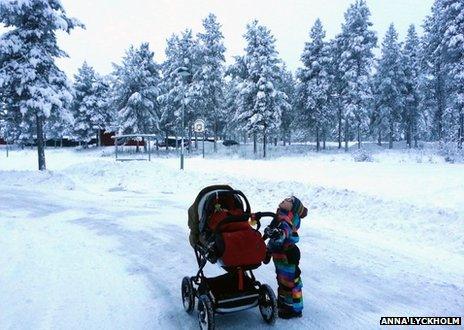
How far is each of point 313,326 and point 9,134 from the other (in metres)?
77.1

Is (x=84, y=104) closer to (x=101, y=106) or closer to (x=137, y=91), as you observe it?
(x=101, y=106)

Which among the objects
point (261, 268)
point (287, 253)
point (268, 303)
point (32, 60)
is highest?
point (32, 60)

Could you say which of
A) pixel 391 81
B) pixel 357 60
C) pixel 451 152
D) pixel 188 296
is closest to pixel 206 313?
pixel 188 296

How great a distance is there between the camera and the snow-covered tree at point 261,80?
37.8m

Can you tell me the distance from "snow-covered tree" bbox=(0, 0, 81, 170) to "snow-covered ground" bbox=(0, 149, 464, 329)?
855cm

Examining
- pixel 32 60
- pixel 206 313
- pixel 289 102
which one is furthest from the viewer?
pixel 289 102

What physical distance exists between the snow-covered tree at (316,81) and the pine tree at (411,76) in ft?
35.6

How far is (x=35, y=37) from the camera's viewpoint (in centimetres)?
2312

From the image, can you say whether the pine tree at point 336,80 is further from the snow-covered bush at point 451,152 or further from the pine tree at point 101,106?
the pine tree at point 101,106

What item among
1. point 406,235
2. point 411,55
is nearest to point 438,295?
point 406,235

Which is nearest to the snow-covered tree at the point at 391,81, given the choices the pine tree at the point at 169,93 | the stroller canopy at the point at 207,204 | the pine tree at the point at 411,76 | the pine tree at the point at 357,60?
the pine tree at the point at 411,76

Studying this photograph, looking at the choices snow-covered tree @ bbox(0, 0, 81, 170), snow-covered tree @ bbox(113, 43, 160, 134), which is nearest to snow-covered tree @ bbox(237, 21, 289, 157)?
snow-covered tree @ bbox(113, 43, 160, 134)

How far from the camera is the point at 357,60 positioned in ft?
133

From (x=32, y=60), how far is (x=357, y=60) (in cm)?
3121
